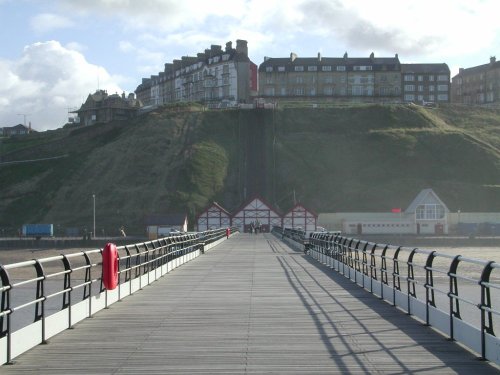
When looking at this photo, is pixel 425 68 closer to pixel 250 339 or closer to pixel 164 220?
pixel 164 220

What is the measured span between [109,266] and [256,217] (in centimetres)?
8223

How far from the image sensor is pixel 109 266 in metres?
13.4

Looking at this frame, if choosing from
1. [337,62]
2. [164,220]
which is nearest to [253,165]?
[164,220]

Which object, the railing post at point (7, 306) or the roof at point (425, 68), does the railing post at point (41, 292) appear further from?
the roof at point (425, 68)

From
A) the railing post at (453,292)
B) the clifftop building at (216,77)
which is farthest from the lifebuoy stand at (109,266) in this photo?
the clifftop building at (216,77)

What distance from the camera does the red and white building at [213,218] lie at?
Answer: 309 feet

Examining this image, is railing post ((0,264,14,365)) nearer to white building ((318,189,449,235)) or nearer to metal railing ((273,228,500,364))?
metal railing ((273,228,500,364))

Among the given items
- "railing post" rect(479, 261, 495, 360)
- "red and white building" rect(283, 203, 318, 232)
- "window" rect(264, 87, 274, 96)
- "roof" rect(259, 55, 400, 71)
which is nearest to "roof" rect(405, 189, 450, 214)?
"red and white building" rect(283, 203, 318, 232)

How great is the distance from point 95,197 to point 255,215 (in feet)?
82.9

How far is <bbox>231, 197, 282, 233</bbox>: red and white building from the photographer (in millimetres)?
95250

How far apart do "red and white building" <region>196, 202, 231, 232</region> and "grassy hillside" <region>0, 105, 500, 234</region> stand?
5.67m

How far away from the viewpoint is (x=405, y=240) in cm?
8169

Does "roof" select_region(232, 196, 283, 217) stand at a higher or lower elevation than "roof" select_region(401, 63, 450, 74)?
lower

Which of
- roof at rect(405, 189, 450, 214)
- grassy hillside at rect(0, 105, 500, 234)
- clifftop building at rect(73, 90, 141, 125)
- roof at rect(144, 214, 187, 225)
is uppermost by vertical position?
clifftop building at rect(73, 90, 141, 125)
